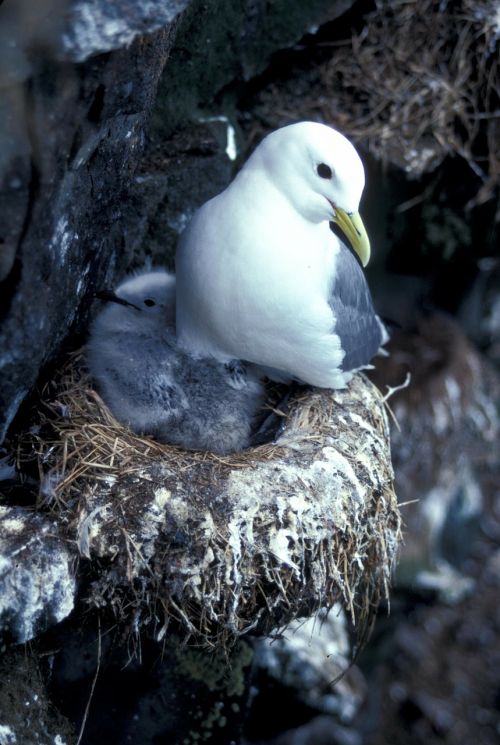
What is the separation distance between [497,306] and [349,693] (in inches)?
76.4

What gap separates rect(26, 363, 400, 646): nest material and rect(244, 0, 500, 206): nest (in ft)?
4.99

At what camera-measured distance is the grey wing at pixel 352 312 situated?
2.34 metres

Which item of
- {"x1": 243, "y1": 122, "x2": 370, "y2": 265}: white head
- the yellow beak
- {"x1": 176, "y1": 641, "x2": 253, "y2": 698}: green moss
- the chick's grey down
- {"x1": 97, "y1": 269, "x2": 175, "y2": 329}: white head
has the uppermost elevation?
{"x1": 243, "y1": 122, "x2": 370, "y2": 265}: white head

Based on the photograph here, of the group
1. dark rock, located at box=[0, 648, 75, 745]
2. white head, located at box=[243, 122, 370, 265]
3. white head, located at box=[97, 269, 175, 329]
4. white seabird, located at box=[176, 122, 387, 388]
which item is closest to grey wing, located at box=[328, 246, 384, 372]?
white seabird, located at box=[176, 122, 387, 388]

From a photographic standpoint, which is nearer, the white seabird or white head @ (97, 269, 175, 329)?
the white seabird

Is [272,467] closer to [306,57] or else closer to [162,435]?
[162,435]

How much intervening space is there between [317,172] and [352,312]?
52 cm

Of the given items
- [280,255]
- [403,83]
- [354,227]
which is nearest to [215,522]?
[280,255]

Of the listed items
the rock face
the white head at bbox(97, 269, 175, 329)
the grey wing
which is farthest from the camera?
the white head at bbox(97, 269, 175, 329)

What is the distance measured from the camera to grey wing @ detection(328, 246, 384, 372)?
2.34 m

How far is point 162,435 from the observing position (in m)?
2.39

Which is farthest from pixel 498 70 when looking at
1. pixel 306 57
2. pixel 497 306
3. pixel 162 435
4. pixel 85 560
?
pixel 85 560

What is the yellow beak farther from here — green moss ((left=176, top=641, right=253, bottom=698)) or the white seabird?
green moss ((left=176, top=641, right=253, bottom=698))

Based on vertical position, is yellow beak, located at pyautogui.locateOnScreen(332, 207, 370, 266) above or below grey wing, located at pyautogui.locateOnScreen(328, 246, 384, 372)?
above
